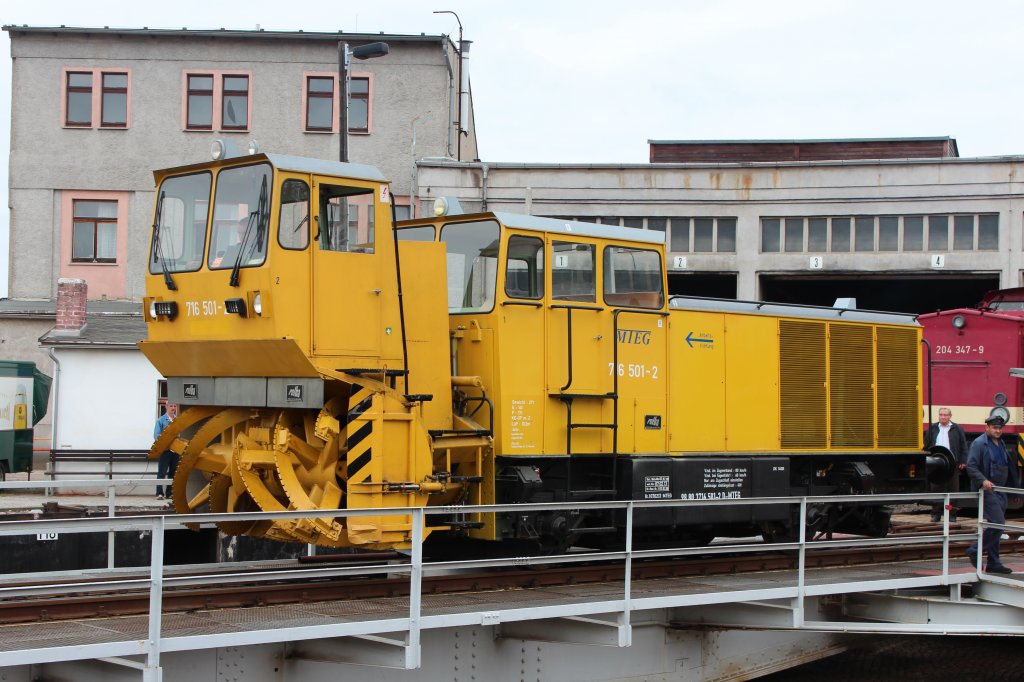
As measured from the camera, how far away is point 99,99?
110 feet

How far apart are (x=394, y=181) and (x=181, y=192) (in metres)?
22.7

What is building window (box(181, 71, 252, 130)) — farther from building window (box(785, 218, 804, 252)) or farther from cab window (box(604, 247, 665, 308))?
cab window (box(604, 247, 665, 308))

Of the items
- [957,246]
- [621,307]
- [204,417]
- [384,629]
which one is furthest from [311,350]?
[957,246]

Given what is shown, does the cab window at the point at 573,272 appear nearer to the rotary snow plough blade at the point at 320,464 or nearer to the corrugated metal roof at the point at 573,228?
the corrugated metal roof at the point at 573,228

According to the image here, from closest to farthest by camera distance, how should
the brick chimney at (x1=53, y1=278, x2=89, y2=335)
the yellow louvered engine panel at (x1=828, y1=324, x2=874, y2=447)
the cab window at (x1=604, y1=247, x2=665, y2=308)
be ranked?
the cab window at (x1=604, y1=247, x2=665, y2=308)
the yellow louvered engine panel at (x1=828, y1=324, x2=874, y2=447)
the brick chimney at (x1=53, y1=278, x2=89, y2=335)

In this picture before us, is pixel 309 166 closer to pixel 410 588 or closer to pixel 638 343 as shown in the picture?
pixel 410 588

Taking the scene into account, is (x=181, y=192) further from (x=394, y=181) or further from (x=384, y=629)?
(x=394, y=181)

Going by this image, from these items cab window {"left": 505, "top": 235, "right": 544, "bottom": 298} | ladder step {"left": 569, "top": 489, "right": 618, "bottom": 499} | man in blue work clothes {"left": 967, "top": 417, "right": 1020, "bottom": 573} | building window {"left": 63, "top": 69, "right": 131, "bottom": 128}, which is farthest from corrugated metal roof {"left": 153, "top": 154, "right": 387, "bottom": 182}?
building window {"left": 63, "top": 69, "right": 131, "bottom": 128}

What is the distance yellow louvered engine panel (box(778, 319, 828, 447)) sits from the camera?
13617 millimetres

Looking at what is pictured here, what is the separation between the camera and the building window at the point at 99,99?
3350 centimetres

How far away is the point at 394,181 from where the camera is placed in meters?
33.1

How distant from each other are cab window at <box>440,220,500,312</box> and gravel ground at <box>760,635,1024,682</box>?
20.2 feet

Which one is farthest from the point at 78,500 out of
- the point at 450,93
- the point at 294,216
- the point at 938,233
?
the point at 938,233

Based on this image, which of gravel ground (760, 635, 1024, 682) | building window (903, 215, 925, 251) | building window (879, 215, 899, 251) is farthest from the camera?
building window (879, 215, 899, 251)
